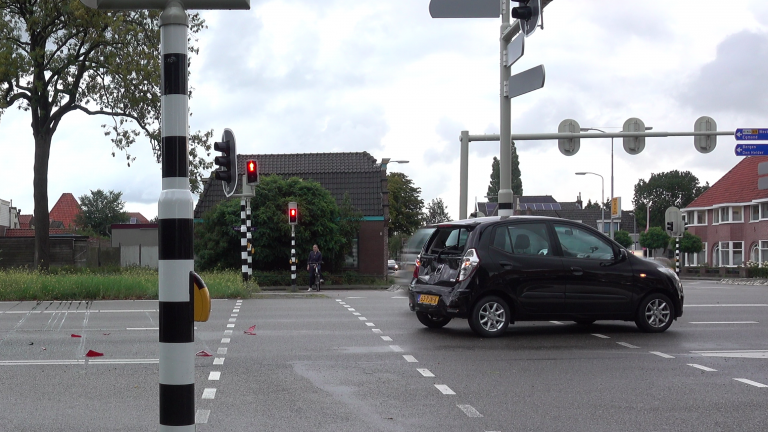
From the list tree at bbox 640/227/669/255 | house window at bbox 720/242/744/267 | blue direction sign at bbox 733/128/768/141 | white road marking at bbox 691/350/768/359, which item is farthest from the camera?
tree at bbox 640/227/669/255

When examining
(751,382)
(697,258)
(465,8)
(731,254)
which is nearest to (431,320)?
(465,8)

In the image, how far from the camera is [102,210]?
4552 inches

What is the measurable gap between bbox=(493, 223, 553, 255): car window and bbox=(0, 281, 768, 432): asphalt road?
1.27 meters

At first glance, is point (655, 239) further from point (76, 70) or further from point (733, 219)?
point (76, 70)

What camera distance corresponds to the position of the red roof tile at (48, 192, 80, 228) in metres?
Result: 109

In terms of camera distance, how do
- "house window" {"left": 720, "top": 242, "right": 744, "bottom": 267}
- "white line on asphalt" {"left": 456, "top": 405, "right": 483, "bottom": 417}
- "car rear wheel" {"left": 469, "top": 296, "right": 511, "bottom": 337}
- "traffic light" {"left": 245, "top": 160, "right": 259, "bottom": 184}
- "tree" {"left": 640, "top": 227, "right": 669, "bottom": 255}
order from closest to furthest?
1. "white line on asphalt" {"left": 456, "top": 405, "right": 483, "bottom": 417}
2. "car rear wheel" {"left": 469, "top": 296, "right": 511, "bottom": 337}
3. "traffic light" {"left": 245, "top": 160, "right": 259, "bottom": 184}
4. "house window" {"left": 720, "top": 242, "right": 744, "bottom": 267}
5. "tree" {"left": 640, "top": 227, "right": 669, "bottom": 255}

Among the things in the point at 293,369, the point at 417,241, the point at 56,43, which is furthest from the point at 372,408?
the point at 56,43

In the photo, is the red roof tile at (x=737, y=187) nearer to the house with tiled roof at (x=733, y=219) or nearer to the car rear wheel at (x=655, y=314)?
the house with tiled roof at (x=733, y=219)

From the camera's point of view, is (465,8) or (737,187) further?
(737,187)

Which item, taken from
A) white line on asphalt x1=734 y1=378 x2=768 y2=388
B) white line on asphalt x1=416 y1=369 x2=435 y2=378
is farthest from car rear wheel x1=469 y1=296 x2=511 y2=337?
white line on asphalt x1=734 y1=378 x2=768 y2=388

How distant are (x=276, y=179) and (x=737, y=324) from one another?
26175mm

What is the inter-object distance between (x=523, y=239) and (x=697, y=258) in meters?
67.7

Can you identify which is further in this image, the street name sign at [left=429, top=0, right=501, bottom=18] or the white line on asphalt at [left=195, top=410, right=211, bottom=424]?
the street name sign at [left=429, top=0, right=501, bottom=18]

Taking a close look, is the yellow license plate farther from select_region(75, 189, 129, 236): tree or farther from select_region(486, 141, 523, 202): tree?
select_region(75, 189, 129, 236): tree
